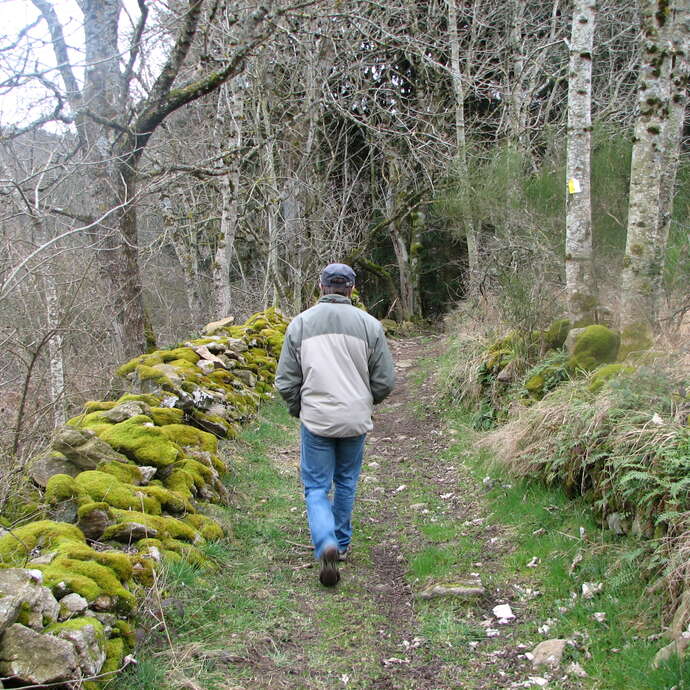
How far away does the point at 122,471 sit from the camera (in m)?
4.58

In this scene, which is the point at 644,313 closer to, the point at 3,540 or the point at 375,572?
the point at 375,572

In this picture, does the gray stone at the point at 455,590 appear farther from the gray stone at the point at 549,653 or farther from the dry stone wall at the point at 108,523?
the dry stone wall at the point at 108,523

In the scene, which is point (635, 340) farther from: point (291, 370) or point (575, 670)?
point (575, 670)

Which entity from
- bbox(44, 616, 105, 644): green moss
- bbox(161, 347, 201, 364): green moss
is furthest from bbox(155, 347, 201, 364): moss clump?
bbox(44, 616, 105, 644): green moss

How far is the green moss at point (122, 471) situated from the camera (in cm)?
450

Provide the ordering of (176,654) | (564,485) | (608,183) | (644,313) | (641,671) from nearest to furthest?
(641,671) < (176,654) < (564,485) < (644,313) < (608,183)

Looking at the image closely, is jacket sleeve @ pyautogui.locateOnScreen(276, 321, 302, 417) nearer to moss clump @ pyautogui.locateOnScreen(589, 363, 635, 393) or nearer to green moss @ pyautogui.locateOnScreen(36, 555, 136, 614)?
green moss @ pyautogui.locateOnScreen(36, 555, 136, 614)

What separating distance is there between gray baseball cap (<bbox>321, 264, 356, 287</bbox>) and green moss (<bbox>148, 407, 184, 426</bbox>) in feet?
7.52

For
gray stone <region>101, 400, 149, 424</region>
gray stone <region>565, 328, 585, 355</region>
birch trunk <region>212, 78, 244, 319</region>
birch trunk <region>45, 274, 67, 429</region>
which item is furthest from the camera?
birch trunk <region>212, 78, 244, 319</region>

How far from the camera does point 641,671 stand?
2949 millimetres

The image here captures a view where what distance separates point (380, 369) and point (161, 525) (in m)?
1.82

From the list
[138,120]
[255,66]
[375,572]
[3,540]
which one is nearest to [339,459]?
[375,572]

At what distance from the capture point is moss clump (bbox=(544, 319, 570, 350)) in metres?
7.19

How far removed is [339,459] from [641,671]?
2.29 meters
